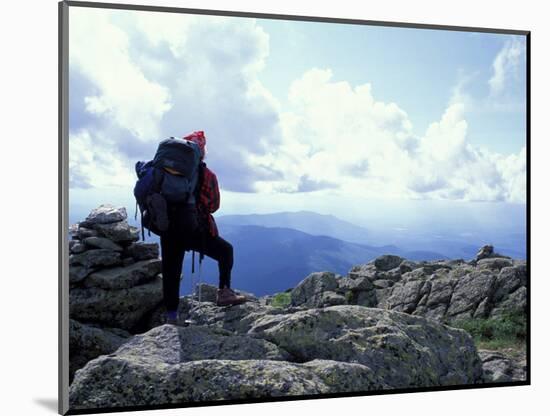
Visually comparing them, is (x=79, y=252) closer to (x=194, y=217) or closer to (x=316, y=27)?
(x=194, y=217)

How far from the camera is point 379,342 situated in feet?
36.7

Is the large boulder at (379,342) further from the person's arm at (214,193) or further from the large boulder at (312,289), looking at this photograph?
the person's arm at (214,193)

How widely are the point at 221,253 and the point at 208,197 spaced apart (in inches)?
29.9

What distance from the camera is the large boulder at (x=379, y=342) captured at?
11.1m

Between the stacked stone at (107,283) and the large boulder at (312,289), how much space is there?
72.4 inches

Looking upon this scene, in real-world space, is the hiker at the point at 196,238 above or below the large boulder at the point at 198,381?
above

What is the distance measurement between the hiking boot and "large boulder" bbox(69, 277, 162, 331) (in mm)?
Result: 780

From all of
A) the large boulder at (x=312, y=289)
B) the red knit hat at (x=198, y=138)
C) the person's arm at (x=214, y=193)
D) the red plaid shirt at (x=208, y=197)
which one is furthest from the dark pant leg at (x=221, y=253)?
the red knit hat at (x=198, y=138)

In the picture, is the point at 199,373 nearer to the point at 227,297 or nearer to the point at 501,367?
the point at 227,297

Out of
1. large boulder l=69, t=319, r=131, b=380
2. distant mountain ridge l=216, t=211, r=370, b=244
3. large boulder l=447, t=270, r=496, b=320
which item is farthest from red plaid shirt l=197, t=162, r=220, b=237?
large boulder l=447, t=270, r=496, b=320

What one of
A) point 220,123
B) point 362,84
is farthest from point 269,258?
point 362,84

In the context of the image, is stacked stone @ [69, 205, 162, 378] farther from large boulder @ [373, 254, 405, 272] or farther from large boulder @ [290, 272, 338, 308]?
large boulder @ [373, 254, 405, 272]

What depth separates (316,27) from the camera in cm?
1150

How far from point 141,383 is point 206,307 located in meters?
1.50
